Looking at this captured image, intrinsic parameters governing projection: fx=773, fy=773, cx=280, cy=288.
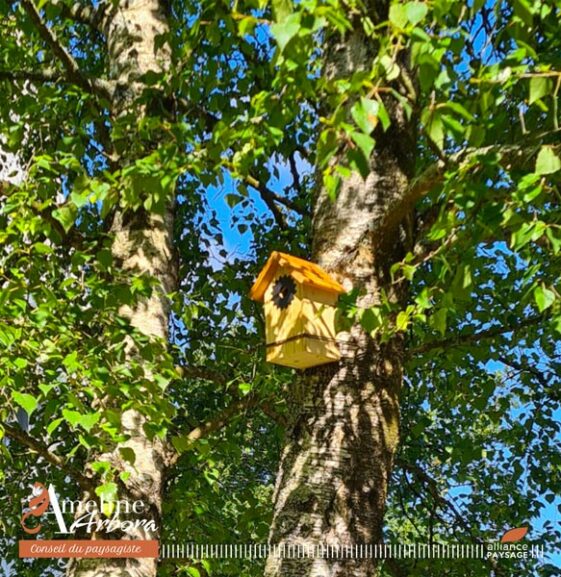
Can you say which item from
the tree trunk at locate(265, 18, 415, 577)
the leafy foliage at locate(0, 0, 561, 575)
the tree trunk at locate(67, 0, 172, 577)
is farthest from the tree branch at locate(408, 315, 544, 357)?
the tree trunk at locate(67, 0, 172, 577)

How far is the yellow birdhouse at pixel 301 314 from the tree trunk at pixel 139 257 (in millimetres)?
496

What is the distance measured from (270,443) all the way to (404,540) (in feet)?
4.21

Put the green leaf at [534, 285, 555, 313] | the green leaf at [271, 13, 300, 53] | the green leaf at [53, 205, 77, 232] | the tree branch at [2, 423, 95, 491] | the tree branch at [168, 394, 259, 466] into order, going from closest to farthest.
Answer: the green leaf at [271, 13, 300, 53] → the green leaf at [534, 285, 555, 313] → the green leaf at [53, 205, 77, 232] → the tree branch at [2, 423, 95, 491] → the tree branch at [168, 394, 259, 466]

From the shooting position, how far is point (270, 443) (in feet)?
20.1

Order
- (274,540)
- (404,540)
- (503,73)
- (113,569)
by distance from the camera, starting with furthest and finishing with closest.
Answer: (404,540)
(113,569)
(274,540)
(503,73)

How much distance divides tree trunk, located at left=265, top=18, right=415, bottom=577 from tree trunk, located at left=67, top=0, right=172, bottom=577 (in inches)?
30.8

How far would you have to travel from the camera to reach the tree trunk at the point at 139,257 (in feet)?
11.3

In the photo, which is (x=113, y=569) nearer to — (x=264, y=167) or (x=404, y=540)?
(x=264, y=167)

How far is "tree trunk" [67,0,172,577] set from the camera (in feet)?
A: 11.3

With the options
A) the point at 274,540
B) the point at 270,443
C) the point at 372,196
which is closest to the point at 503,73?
the point at 372,196

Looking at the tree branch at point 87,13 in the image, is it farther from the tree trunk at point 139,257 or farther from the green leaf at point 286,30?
the green leaf at point 286,30

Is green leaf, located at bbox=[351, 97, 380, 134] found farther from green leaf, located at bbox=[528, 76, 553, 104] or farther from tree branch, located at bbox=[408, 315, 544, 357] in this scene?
tree branch, located at bbox=[408, 315, 544, 357]

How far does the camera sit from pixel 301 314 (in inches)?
107

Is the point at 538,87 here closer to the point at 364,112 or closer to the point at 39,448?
the point at 364,112
